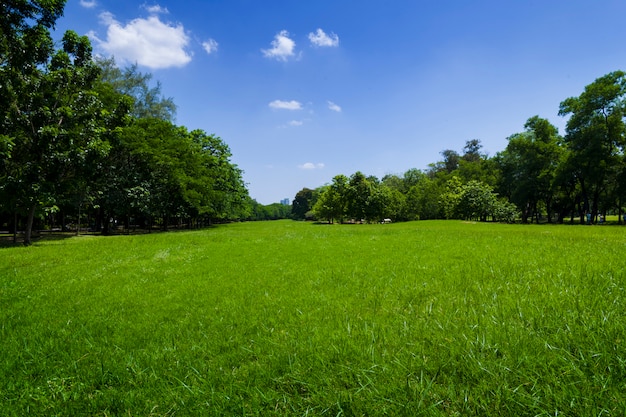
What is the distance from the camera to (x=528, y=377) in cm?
310

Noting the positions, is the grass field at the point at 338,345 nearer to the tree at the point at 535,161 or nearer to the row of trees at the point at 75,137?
the row of trees at the point at 75,137

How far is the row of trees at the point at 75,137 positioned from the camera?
58.5 ft

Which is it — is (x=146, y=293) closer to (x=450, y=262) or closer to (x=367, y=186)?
(x=450, y=262)

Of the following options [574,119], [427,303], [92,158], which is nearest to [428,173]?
[574,119]

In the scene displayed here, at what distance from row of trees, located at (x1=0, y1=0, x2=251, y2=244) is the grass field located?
53.7 feet

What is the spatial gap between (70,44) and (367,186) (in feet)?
179

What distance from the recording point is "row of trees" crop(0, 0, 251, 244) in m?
17.8

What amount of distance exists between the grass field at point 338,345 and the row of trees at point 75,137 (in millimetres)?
16368

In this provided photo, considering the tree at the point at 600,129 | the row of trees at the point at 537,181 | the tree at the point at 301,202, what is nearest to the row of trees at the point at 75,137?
the row of trees at the point at 537,181

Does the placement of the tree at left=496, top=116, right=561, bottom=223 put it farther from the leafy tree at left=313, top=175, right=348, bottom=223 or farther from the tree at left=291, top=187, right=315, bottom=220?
the tree at left=291, top=187, right=315, bottom=220

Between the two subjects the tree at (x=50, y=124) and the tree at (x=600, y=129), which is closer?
the tree at (x=50, y=124)

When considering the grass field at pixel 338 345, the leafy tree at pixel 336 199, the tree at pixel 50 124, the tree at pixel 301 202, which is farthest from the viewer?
the tree at pixel 301 202

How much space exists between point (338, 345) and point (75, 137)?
29.3 m

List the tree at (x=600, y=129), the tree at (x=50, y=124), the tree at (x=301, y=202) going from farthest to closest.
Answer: the tree at (x=301, y=202), the tree at (x=600, y=129), the tree at (x=50, y=124)
